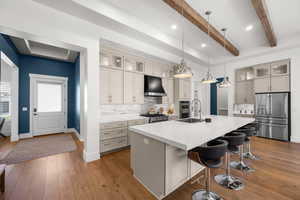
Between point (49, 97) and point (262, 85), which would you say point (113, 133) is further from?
point (262, 85)

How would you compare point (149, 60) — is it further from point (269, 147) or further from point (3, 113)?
point (3, 113)

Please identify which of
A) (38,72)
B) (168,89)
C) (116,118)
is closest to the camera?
(116,118)

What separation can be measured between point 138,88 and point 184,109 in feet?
7.89

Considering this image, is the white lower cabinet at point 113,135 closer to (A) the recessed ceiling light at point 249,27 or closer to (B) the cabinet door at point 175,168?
(B) the cabinet door at point 175,168

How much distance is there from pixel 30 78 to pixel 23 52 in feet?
2.95

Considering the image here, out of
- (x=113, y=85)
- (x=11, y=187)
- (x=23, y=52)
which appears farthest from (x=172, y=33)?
(x=23, y=52)

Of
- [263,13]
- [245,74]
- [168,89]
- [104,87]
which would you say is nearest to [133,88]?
[104,87]

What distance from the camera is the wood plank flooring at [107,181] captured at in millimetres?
1777

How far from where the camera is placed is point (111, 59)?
3.42m

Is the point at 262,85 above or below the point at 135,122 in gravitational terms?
above

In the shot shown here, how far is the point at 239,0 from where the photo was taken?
2441mm

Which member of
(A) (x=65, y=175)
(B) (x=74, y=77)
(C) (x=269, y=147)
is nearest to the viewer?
(A) (x=65, y=175)

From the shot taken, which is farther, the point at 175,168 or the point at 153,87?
the point at 153,87

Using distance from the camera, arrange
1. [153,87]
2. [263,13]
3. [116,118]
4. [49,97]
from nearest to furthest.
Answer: [263,13] → [116,118] → [153,87] → [49,97]
